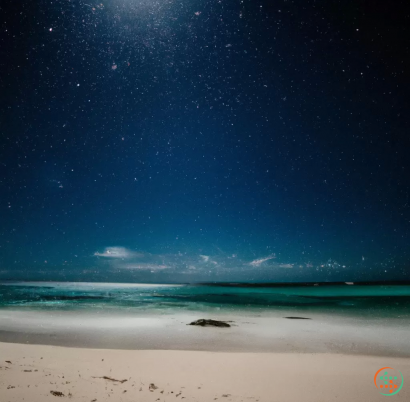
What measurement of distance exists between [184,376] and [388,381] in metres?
4.15

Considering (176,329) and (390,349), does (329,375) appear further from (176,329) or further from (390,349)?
(176,329)

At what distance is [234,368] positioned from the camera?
6.88 meters

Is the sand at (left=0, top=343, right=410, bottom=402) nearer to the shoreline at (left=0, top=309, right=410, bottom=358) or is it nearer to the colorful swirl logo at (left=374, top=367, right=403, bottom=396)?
the colorful swirl logo at (left=374, top=367, right=403, bottom=396)

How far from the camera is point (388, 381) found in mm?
6301

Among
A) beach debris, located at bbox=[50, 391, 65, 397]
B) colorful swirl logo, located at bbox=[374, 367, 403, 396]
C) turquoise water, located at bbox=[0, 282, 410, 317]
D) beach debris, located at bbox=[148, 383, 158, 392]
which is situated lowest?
turquoise water, located at bbox=[0, 282, 410, 317]

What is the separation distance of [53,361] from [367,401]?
6.52 m

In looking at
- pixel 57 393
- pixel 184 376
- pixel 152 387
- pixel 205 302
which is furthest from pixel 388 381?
pixel 205 302

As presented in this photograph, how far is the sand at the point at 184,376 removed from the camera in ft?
16.7

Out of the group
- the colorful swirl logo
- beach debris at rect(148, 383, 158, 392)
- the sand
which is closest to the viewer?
the sand

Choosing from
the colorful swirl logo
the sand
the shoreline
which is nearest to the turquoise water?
the shoreline

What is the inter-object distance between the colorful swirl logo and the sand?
12 centimetres

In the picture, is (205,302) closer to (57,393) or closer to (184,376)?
(184,376)

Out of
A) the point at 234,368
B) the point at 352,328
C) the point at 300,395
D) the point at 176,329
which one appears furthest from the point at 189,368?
the point at 352,328

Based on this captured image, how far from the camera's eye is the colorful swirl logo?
5.66 m
